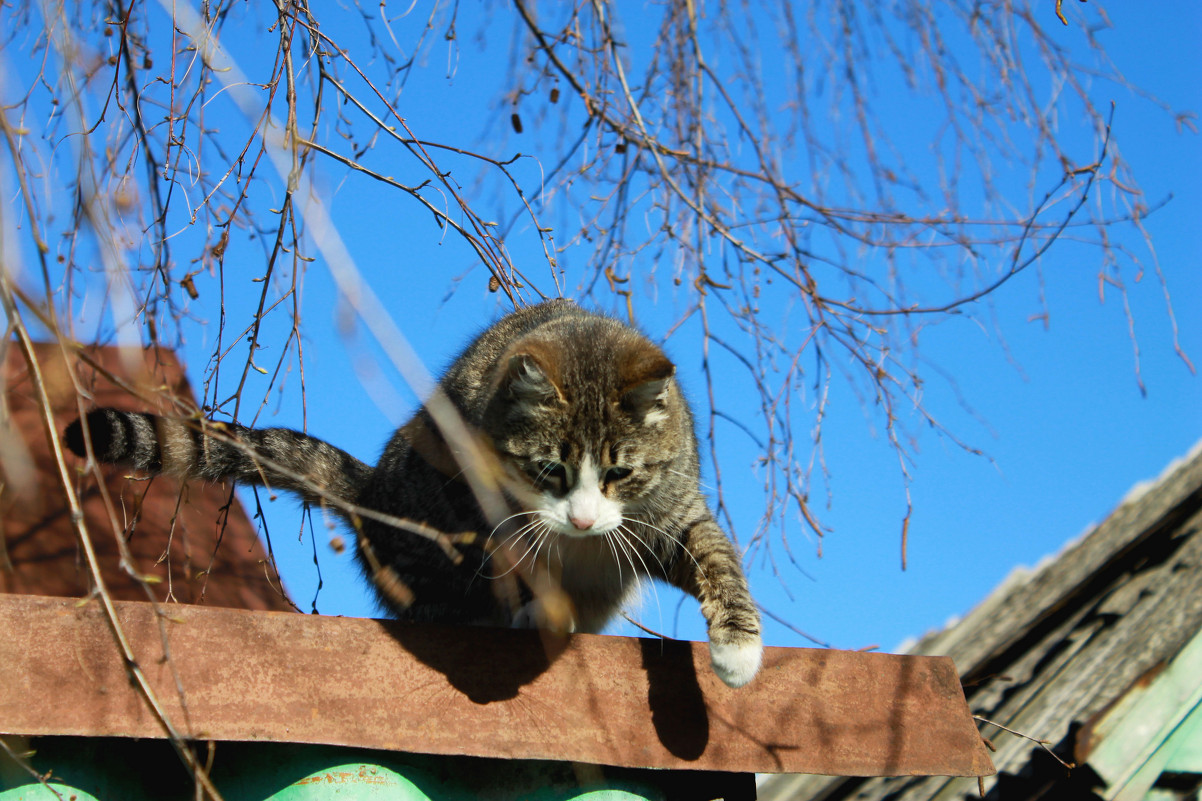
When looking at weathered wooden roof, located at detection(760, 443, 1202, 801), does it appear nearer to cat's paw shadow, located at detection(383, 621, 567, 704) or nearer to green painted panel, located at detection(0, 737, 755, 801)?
green painted panel, located at detection(0, 737, 755, 801)

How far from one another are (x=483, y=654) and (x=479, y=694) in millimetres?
78

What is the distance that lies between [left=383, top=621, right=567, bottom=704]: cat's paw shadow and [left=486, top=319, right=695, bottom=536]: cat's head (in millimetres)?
490

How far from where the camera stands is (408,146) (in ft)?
7.41

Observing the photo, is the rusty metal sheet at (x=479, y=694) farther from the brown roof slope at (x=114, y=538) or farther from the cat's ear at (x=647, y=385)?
the brown roof slope at (x=114, y=538)

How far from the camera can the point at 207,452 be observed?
2479mm

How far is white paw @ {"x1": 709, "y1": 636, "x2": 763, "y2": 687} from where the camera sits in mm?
1951

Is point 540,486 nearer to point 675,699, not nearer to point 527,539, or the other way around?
point 527,539

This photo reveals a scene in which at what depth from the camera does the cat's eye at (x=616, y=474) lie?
2.53 meters

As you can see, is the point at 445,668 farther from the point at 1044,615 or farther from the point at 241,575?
the point at 1044,615

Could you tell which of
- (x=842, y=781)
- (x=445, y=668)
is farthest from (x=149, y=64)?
(x=842, y=781)

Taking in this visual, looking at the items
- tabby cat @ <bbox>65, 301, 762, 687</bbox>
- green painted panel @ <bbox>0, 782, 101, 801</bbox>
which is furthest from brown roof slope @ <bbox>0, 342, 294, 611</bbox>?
green painted panel @ <bbox>0, 782, 101, 801</bbox>

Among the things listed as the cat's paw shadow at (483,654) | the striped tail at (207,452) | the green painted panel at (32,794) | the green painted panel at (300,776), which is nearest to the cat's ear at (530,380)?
the striped tail at (207,452)

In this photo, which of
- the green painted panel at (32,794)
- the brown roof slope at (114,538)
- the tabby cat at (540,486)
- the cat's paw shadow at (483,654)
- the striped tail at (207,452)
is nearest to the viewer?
the green painted panel at (32,794)

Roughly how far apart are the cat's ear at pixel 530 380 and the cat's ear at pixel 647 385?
0.19m
